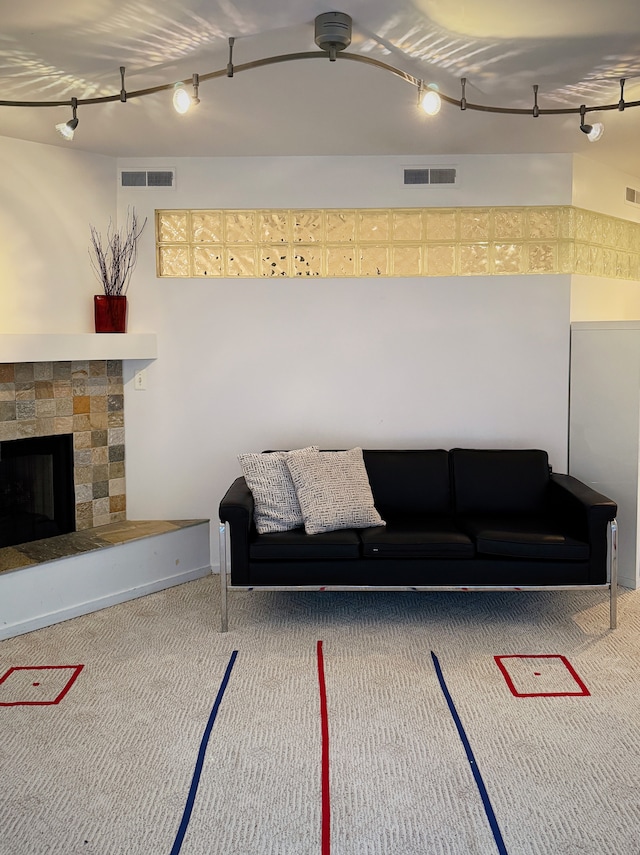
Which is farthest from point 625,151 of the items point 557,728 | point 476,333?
point 557,728

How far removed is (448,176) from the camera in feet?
15.4

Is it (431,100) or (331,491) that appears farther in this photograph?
(331,491)

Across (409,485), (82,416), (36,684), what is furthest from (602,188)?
(36,684)

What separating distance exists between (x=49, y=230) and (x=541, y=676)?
11.7 feet

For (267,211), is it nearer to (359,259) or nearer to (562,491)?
(359,259)

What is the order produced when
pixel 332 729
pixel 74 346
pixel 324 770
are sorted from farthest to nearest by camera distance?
1. pixel 74 346
2. pixel 332 729
3. pixel 324 770

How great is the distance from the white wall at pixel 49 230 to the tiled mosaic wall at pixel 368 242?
437 mm

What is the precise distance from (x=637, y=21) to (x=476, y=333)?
2241 millimetres

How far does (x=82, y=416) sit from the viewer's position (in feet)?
15.2

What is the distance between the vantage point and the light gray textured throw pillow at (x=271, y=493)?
4008 millimetres

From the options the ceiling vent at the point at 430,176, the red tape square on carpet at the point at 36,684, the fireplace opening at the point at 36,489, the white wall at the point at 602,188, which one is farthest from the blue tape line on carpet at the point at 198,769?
the white wall at the point at 602,188

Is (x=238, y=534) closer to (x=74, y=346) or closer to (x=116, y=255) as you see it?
(x=74, y=346)

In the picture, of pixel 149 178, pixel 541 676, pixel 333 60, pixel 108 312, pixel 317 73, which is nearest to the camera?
pixel 333 60

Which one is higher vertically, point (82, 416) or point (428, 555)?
point (82, 416)
